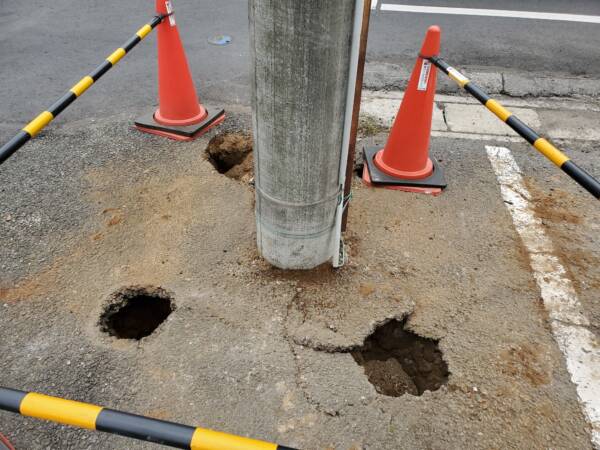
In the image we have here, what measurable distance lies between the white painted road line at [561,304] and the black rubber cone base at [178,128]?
279 centimetres

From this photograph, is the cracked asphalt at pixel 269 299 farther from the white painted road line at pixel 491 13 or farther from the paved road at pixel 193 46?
the white painted road line at pixel 491 13

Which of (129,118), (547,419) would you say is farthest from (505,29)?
(547,419)

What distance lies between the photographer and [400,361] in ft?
8.27

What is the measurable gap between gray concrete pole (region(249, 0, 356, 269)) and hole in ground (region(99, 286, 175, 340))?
759mm

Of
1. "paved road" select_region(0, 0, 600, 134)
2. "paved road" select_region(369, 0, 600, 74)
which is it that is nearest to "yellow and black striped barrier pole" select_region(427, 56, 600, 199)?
"paved road" select_region(0, 0, 600, 134)

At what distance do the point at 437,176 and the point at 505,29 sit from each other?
4.45 m

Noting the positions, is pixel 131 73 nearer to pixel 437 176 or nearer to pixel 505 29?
pixel 437 176

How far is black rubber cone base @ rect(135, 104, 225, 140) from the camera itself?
4.11 metres

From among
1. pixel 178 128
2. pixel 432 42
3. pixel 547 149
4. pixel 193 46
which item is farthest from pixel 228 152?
pixel 193 46

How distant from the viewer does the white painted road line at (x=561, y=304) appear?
7.52ft

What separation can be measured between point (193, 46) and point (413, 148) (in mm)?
4033

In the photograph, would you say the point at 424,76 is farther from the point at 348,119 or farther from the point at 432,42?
the point at 348,119

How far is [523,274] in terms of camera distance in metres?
2.90

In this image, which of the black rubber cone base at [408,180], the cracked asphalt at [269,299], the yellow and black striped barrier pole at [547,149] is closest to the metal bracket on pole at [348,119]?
the cracked asphalt at [269,299]
